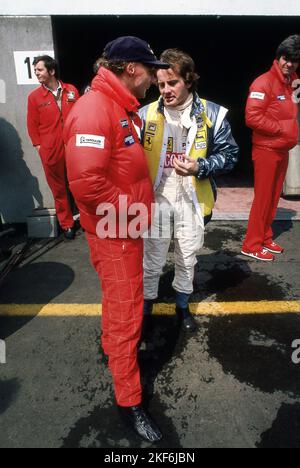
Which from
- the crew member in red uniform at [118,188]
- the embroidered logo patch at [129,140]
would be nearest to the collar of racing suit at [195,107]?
the crew member in red uniform at [118,188]

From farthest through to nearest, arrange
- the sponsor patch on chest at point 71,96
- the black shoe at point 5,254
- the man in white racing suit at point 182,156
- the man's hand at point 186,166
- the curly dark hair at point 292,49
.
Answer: the sponsor patch on chest at point 71,96, the black shoe at point 5,254, the curly dark hair at point 292,49, the man in white racing suit at point 182,156, the man's hand at point 186,166

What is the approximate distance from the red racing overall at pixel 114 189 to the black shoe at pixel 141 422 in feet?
0.21

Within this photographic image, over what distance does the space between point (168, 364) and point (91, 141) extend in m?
1.74

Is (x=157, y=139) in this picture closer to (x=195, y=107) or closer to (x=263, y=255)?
(x=195, y=107)

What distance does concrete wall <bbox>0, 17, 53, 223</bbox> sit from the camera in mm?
4262

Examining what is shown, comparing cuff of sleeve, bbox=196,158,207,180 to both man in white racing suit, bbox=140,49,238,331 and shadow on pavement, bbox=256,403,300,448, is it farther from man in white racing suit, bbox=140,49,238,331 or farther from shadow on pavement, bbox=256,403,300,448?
shadow on pavement, bbox=256,403,300,448

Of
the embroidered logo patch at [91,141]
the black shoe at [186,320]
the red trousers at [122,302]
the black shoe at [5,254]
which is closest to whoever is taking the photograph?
the embroidered logo patch at [91,141]

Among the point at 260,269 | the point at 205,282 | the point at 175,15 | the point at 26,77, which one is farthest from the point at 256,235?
the point at 26,77

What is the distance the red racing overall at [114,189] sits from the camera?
5.59 ft

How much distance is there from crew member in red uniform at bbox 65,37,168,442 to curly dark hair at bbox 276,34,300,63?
6.82ft

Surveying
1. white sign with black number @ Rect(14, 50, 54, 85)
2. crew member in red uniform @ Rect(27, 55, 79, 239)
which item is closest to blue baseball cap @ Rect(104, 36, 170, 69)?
crew member in red uniform @ Rect(27, 55, 79, 239)

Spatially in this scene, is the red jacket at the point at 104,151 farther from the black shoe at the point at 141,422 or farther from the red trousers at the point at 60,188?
the red trousers at the point at 60,188

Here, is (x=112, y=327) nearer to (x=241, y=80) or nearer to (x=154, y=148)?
(x=154, y=148)
